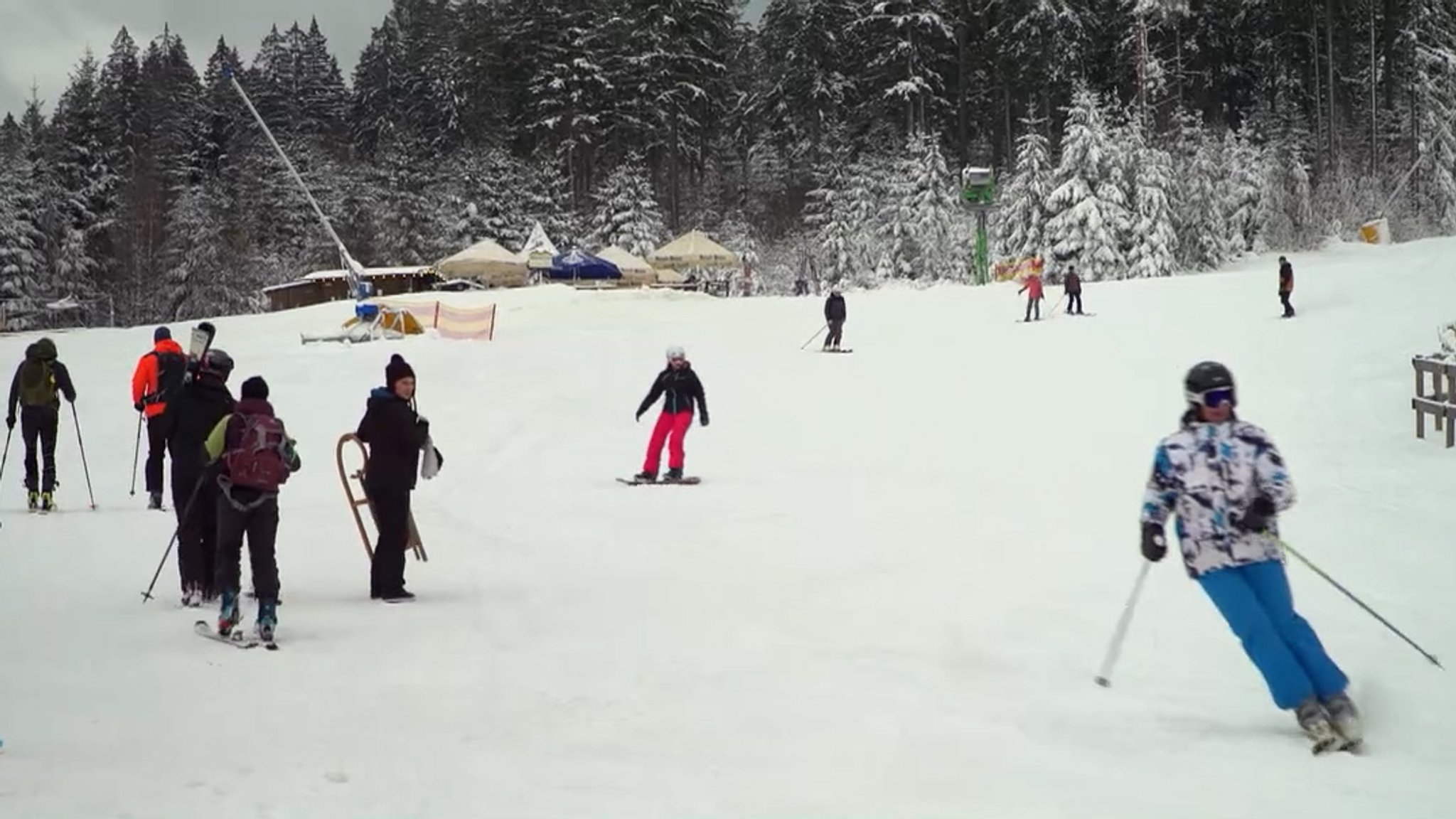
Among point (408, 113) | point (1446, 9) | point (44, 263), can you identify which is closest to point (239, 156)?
point (408, 113)

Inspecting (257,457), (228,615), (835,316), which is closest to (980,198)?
(835,316)

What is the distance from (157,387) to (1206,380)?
10285 mm

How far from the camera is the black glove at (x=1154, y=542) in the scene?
5.61m

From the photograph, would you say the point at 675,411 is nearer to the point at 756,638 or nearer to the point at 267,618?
the point at 756,638

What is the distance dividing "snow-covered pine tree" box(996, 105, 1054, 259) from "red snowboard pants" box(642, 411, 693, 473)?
35.3 metres

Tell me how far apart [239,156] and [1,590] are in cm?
7625

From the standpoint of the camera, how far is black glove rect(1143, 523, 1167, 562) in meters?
5.61

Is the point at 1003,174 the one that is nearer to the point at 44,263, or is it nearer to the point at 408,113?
the point at 408,113

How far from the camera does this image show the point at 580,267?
Result: 50.6 m

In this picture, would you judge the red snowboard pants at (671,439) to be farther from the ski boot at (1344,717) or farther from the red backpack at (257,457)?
the ski boot at (1344,717)

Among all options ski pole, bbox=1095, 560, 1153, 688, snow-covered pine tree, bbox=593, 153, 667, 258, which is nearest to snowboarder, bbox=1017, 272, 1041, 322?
ski pole, bbox=1095, 560, 1153, 688

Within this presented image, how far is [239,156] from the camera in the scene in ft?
257

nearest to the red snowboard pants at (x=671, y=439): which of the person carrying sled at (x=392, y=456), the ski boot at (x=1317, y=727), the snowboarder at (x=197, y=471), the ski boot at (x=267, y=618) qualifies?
the person carrying sled at (x=392, y=456)

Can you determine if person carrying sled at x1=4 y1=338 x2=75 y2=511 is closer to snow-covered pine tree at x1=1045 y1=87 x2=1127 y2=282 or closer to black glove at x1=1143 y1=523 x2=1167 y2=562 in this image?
black glove at x1=1143 y1=523 x2=1167 y2=562
